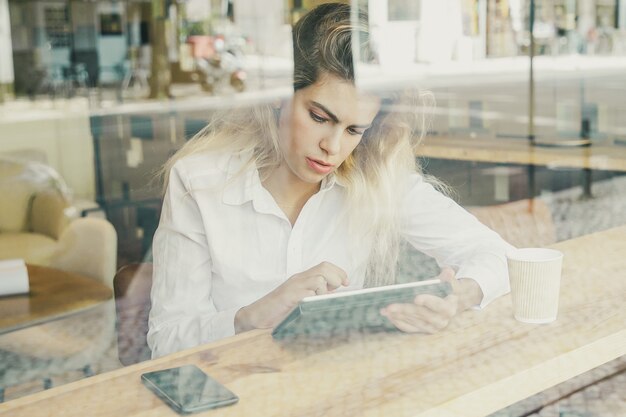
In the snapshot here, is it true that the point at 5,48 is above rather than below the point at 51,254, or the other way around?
above

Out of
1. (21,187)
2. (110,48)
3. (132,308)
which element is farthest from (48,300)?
(110,48)

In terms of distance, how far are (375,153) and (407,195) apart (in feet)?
0.37

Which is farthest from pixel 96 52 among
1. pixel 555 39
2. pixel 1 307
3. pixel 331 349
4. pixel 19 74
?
pixel 331 349

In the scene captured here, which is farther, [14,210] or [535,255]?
[14,210]

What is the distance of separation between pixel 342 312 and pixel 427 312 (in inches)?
5.7

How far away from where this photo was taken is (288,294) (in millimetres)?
1315

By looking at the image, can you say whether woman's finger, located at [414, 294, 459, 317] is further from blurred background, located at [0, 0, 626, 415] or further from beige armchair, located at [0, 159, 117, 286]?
beige armchair, located at [0, 159, 117, 286]

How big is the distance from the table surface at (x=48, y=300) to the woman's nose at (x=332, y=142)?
80 cm

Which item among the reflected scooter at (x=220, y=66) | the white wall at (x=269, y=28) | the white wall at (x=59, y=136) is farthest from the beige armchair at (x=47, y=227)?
the white wall at (x=269, y=28)

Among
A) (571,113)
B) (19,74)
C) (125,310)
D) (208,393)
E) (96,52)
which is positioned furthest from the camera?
(96,52)

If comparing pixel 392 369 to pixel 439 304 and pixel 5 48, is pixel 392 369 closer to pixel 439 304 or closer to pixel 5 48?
pixel 439 304

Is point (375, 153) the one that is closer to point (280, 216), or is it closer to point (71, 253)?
point (280, 216)

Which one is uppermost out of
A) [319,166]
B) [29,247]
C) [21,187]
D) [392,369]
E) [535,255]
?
[319,166]

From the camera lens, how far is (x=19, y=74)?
461 cm
